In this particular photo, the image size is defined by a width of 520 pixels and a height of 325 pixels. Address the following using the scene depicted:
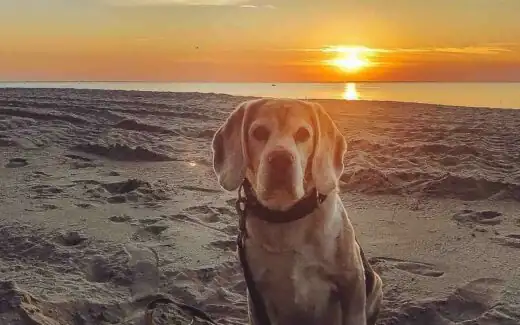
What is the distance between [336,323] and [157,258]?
7.34ft

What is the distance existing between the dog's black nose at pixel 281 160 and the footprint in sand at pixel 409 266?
2.47 metres

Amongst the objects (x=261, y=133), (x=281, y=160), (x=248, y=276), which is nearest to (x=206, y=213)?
(x=248, y=276)

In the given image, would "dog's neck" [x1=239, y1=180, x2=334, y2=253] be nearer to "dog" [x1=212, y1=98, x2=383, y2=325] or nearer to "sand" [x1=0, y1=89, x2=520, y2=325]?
"dog" [x1=212, y1=98, x2=383, y2=325]

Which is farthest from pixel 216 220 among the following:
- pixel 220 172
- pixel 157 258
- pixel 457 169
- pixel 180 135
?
pixel 180 135

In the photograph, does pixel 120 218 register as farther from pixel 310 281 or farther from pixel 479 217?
pixel 479 217

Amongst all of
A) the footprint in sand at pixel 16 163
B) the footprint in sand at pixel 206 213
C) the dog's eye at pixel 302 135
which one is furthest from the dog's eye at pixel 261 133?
the footprint in sand at pixel 16 163

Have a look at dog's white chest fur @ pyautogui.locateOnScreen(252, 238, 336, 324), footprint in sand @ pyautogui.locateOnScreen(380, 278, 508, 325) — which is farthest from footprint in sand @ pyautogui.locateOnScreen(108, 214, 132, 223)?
dog's white chest fur @ pyautogui.locateOnScreen(252, 238, 336, 324)

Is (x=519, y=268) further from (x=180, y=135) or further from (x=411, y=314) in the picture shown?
(x=180, y=135)

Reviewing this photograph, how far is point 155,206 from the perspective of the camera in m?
7.02

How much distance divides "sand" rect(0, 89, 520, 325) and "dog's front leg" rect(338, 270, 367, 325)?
127cm

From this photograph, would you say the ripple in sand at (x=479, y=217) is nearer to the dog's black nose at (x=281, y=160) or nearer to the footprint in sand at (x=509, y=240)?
the footprint in sand at (x=509, y=240)

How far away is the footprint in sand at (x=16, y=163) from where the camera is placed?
903 centimetres

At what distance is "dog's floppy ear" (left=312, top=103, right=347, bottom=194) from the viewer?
11.4 ft

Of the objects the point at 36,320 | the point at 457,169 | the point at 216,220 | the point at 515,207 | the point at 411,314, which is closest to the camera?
the point at 36,320
